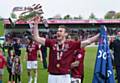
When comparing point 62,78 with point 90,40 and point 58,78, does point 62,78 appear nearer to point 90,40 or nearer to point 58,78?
point 58,78

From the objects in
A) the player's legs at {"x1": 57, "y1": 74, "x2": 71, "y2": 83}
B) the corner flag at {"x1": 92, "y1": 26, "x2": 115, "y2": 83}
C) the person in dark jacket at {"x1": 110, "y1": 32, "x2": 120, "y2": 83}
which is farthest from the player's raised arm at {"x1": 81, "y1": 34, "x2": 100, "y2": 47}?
the person in dark jacket at {"x1": 110, "y1": 32, "x2": 120, "y2": 83}

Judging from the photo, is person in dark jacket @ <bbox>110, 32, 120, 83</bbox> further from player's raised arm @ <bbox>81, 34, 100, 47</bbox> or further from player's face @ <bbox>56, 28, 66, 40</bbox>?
player's face @ <bbox>56, 28, 66, 40</bbox>

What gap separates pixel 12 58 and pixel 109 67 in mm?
9953

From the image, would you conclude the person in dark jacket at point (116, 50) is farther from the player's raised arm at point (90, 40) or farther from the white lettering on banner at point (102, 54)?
the white lettering on banner at point (102, 54)

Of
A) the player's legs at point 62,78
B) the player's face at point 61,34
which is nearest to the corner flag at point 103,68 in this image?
the player's face at point 61,34

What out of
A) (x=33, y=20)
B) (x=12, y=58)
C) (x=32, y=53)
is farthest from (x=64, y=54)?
(x=32, y=53)

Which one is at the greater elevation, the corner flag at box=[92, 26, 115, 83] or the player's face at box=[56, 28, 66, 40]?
the player's face at box=[56, 28, 66, 40]

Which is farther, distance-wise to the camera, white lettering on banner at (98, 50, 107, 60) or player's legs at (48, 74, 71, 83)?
player's legs at (48, 74, 71, 83)

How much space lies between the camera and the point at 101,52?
33.6 feet

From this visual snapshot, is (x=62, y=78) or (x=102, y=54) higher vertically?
(x=102, y=54)

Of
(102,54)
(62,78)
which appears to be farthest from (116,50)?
(102,54)

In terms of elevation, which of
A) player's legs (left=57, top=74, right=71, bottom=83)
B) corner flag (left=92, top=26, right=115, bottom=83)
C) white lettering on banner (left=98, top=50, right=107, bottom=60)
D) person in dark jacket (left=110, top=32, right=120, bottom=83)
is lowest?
person in dark jacket (left=110, top=32, right=120, bottom=83)

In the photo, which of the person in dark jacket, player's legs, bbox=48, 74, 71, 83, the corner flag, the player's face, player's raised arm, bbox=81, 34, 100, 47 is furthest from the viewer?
the person in dark jacket

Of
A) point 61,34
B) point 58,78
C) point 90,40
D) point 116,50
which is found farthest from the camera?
point 116,50
